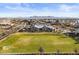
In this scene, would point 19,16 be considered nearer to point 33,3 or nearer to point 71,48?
point 33,3

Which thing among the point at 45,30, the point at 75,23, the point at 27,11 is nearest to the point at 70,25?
the point at 75,23

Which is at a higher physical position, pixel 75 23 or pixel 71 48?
pixel 75 23

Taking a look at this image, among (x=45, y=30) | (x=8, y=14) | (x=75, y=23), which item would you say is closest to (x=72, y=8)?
(x=75, y=23)

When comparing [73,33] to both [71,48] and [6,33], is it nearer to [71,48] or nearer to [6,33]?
[71,48]

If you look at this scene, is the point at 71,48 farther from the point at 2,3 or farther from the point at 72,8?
the point at 2,3

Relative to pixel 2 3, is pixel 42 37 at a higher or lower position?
lower

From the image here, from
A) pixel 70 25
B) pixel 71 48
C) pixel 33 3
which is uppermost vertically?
pixel 33 3
